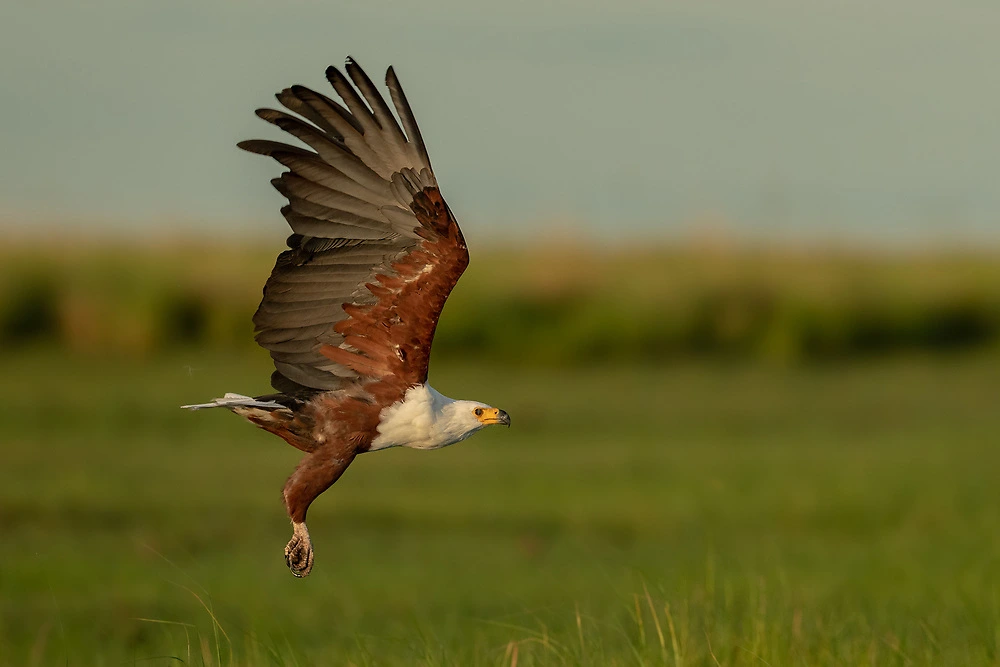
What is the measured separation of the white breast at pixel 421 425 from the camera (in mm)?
2543

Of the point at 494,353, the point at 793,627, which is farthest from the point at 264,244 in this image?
the point at 793,627

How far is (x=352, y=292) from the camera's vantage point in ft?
9.60

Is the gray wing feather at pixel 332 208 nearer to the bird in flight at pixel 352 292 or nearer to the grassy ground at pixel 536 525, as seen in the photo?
the bird in flight at pixel 352 292

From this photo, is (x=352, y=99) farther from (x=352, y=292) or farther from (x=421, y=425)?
(x=421, y=425)

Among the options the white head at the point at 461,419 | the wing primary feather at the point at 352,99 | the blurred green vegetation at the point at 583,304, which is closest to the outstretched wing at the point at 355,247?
the wing primary feather at the point at 352,99

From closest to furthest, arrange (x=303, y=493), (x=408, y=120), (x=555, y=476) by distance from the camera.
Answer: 1. (x=303, y=493)
2. (x=408, y=120)
3. (x=555, y=476)

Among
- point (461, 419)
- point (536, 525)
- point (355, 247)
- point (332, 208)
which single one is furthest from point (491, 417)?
point (536, 525)

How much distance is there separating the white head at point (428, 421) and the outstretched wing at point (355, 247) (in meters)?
0.09

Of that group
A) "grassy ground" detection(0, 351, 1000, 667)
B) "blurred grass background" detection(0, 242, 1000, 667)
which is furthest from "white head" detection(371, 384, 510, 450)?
"grassy ground" detection(0, 351, 1000, 667)

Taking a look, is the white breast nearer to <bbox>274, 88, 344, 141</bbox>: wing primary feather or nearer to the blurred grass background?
<bbox>274, 88, 344, 141</bbox>: wing primary feather

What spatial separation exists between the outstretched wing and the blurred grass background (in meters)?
0.99

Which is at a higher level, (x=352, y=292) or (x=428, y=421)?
(x=352, y=292)

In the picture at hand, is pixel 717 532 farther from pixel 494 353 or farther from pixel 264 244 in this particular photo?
pixel 264 244

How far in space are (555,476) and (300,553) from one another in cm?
895
